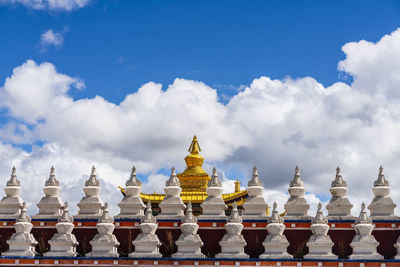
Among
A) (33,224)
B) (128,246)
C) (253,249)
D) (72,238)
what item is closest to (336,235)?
(253,249)

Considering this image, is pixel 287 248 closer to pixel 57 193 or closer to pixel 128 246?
pixel 128 246

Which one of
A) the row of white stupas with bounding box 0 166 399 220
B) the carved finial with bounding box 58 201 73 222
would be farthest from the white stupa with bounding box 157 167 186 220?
the carved finial with bounding box 58 201 73 222

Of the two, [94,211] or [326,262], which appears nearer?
[326,262]

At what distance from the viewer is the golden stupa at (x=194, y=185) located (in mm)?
46469

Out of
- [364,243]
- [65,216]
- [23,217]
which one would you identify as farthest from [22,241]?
[364,243]

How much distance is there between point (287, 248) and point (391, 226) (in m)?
5.62

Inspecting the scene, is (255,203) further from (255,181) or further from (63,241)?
(63,241)

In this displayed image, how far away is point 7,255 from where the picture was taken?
37.7 m

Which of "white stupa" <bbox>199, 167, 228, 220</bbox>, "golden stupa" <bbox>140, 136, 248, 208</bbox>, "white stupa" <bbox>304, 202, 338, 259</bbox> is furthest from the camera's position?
"golden stupa" <bbox>140, 136, 248, 208</bbox>

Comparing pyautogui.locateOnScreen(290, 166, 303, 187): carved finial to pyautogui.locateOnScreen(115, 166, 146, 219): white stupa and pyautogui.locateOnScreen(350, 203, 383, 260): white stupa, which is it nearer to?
pyautogui.locateOnScreen(350, 203, 383, 260): white stupa

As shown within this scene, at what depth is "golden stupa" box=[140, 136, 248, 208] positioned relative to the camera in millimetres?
46469

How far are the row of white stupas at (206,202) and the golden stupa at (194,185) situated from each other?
669 cm

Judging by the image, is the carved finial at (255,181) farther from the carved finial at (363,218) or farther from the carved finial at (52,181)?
the carved finial at (52,181)

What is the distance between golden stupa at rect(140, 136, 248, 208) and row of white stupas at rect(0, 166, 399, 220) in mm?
6688
